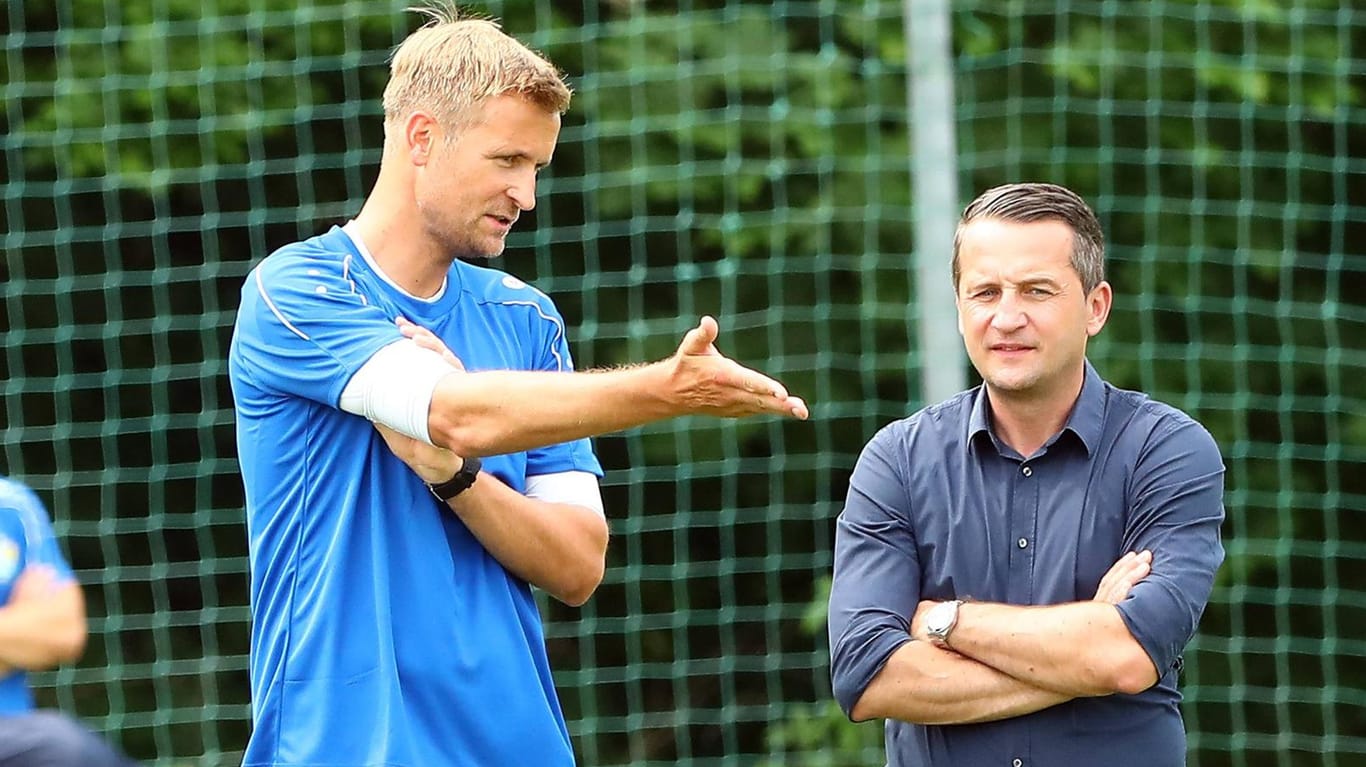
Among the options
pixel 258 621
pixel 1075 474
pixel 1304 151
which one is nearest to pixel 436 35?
pixel 258 621

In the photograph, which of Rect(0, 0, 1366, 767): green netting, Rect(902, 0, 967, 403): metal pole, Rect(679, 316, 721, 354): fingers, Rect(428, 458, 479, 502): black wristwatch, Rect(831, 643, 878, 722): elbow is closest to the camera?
Rect(679, 316, 721, 354): fingers

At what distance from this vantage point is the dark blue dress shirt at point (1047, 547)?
3039 millimetres

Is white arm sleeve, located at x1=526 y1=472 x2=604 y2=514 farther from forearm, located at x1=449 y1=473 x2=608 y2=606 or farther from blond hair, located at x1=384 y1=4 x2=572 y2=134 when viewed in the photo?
blond hair, located at x1=384 y1=4 x2=572 y2=134

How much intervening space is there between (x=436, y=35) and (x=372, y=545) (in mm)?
813

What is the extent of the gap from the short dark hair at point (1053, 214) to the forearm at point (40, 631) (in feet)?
4.85

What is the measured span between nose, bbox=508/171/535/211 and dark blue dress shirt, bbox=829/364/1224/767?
0.71 meters

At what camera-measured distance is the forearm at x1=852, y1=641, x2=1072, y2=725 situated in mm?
3020

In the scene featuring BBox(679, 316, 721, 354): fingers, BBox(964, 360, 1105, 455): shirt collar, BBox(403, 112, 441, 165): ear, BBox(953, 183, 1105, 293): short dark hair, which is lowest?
BBox(964, 360, 1105, 455): shirt collar

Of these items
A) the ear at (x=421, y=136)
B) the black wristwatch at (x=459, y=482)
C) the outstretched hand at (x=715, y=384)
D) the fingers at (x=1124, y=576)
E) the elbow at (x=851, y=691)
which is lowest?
the elbow at (x=851, y=691)

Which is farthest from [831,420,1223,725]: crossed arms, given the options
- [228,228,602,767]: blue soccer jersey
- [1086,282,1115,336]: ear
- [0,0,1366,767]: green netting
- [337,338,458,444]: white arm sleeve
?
[0,0,1366,767]: green netting

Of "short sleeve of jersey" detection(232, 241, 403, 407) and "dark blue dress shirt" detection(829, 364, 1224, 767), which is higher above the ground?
"short sleeve of jersey" detection(232, 241, 403, 407)

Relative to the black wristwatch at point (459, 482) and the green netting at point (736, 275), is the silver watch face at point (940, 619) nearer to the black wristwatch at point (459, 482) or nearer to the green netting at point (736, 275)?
the black wristwatch at point (459, 482)

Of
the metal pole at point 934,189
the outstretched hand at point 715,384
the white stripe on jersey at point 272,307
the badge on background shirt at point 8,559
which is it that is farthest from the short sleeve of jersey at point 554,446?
the metal pole at point 934,189

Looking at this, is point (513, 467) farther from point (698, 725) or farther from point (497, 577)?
point (698, 725)
